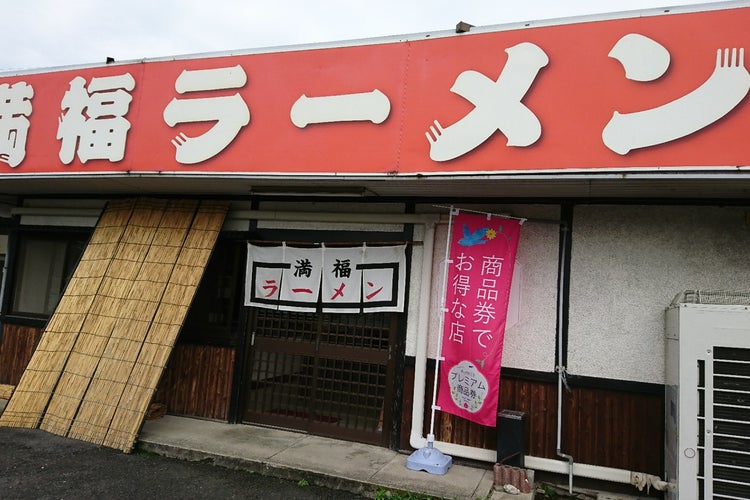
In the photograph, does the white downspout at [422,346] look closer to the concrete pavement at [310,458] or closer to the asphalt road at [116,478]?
the concrete pavement at [310,458]

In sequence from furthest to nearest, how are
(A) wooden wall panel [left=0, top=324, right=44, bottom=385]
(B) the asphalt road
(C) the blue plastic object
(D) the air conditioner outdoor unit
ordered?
(A) wooden wall panel [left=0, top=324, right=44, bottom=385] < (C) the blue plastic object < (B) the asphalt road < (D) the air conditioner outdoor unit

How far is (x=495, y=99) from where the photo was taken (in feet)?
17.9

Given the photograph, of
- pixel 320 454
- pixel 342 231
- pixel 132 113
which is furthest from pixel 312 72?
pixel 320 454

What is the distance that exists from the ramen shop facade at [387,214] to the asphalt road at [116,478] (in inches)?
18.9

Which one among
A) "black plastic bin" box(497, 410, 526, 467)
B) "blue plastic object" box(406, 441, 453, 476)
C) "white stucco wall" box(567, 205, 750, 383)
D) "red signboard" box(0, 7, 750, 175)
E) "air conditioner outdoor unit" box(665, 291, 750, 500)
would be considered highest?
"red signboard" box(0, 7, 750, 175)

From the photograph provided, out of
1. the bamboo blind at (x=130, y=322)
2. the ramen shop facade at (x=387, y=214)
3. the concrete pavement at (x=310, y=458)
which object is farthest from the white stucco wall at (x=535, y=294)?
the bamboo blind at (x=130, y=322)

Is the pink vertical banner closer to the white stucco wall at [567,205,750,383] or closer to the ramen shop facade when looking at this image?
the ramen shop facade

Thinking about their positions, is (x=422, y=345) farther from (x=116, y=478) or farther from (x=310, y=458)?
(x=116, y=478)

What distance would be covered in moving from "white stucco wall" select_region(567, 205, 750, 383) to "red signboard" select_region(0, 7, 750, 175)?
5.18 ft

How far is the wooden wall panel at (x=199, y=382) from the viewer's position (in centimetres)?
796

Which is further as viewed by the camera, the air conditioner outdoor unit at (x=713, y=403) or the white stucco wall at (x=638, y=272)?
the white stucco wall at (x=638, y=272)

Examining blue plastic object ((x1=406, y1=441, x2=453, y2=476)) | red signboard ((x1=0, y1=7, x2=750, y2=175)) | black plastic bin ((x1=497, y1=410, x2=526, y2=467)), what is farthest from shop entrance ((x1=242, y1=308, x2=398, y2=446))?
red signboard ((x1=0, y1=7, x2=750, y2=175))

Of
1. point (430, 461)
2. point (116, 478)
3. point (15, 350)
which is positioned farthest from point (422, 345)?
point (15, 350)

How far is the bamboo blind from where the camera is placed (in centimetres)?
699
